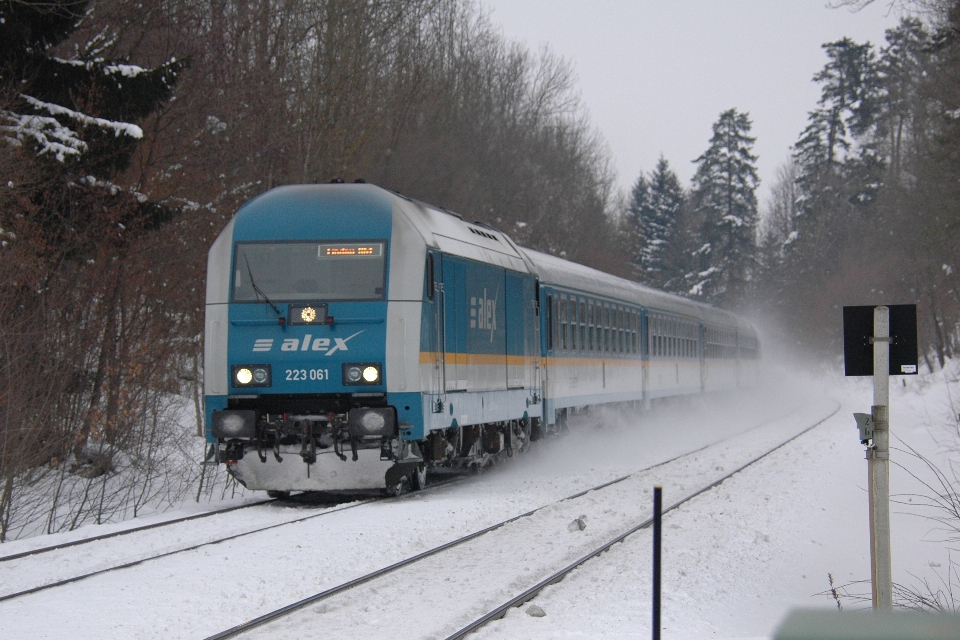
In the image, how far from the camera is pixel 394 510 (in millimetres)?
12102

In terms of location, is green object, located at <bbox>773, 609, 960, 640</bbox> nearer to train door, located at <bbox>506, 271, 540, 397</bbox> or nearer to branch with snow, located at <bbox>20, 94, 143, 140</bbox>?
train door, located at <bbox>506, 271, 540, 397</bbox>

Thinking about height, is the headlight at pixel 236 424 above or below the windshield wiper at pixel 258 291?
below

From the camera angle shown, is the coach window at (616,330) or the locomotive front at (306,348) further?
the coach window at (616,330)

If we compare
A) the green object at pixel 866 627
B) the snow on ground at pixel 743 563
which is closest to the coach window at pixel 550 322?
the snow on ground at pixel 743 563

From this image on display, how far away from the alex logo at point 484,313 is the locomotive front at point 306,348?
187cm

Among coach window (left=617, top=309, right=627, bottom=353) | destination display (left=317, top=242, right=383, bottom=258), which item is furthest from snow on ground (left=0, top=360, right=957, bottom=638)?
coach window (left=617, top=309, right=627, bottom=353)

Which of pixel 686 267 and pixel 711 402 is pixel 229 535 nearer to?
pixel 711 402

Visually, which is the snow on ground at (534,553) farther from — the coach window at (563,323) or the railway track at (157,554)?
the coach window at (563,323)

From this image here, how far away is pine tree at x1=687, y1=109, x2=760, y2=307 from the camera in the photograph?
3371 inches

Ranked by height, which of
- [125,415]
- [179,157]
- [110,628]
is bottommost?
[110,628]

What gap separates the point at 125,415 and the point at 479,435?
4721 mm

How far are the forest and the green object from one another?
10360mm

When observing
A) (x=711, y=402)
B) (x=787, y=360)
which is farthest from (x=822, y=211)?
(x=711, y=402)

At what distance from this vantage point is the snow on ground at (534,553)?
7.22 metres
